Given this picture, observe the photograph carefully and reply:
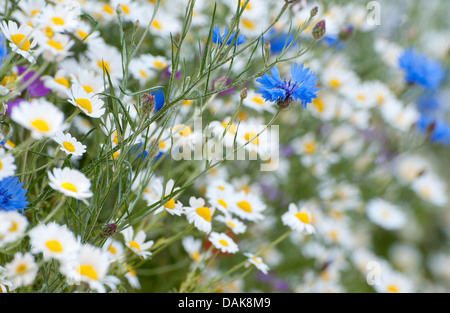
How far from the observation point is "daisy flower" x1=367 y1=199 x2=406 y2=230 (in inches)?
42.1

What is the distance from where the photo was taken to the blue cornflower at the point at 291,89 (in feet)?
1.57

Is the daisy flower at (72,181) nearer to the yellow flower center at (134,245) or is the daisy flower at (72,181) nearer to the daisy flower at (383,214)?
the yellow flower center at (134,245)

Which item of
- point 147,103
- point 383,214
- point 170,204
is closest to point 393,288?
point 383,214

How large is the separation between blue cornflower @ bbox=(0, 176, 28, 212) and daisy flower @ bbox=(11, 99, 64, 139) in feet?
0.31

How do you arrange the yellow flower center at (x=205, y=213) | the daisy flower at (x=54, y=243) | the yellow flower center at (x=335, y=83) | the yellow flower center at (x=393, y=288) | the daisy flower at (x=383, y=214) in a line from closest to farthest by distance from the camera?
the daisy flower at (x=54, y=243) → the yellow flower center at (x=205, y=213) → the yellow flower center at (x=393, y=288) → the yellow flower center at (x=335, y=83) → the daisy flower at (x=383, y=214)

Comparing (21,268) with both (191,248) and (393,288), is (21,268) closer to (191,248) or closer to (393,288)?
(191,248)

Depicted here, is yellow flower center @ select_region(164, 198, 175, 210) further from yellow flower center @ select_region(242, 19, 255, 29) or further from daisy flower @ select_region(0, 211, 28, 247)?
yellow flower center @ select_region(242, 19, 255, 29)

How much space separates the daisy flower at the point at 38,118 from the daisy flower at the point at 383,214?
2.80ft

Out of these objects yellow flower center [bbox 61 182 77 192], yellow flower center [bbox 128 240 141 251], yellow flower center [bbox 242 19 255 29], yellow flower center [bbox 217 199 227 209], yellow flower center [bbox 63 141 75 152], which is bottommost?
yellow flower center [bbox 61 182 77 192]

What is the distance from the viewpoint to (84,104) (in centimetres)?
47

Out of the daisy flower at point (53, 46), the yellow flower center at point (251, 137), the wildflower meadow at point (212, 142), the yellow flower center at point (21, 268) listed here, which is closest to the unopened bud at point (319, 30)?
the wildflower meadow at point (212, 142)

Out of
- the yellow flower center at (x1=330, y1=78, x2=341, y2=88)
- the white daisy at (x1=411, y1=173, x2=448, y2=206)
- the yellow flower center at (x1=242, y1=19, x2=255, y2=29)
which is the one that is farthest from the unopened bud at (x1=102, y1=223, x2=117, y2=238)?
the white daisy at (x1=411, y1=173, x2=448, y2=206)
